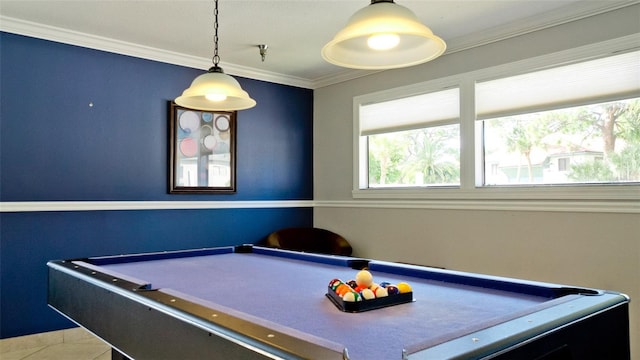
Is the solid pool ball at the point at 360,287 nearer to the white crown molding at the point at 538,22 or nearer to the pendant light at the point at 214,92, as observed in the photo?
the pendant light at the point at 214,92

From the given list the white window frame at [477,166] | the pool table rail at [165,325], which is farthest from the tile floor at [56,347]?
the white window frame at [477,166]

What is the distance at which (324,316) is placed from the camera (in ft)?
5.12

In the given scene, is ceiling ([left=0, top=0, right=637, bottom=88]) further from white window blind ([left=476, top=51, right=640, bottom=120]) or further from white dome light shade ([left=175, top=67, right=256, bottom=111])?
white dome light shade ([left=175, top=67, right=256, bottom=111])

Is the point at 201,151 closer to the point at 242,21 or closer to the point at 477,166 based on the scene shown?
the point at 242,21

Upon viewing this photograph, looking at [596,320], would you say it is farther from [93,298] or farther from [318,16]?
[318,16]

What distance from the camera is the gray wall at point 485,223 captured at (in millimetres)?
3039

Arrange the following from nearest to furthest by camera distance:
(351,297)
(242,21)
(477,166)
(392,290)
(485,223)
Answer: (351,297), (392,290), (242,21), (485,223), (477,166)

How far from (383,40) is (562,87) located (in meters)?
2.05

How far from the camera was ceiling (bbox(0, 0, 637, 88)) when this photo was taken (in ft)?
10.4

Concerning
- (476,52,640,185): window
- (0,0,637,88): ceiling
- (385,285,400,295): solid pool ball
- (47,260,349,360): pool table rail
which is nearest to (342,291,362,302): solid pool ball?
(385,285,400,295): solid pool ball

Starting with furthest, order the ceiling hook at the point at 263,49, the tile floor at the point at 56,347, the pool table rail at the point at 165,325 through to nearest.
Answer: the ceiling hook at the point at 263,49 < the tile floor at the point at 56,347 < the pool table rail at the point at 165,325

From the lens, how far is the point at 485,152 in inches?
151

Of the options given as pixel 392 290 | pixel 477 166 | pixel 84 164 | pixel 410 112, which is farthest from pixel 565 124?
pixel 84 164

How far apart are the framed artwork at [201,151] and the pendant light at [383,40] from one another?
8.73ft
